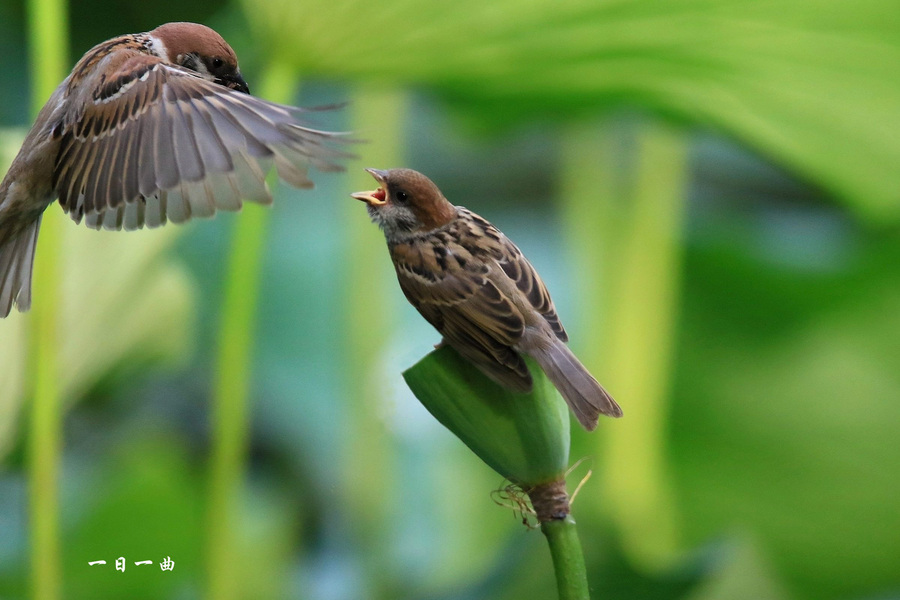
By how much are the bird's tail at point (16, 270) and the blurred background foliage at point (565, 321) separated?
0.22 m

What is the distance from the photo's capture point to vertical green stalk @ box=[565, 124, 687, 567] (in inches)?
46.8

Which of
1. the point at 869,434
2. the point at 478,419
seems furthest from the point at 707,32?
the point at 869,434

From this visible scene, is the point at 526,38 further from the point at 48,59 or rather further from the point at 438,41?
the point at 48,59

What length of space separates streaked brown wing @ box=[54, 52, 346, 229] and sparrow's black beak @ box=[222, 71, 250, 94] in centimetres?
2

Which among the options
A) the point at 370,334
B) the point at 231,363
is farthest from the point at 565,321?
the point at 231,363

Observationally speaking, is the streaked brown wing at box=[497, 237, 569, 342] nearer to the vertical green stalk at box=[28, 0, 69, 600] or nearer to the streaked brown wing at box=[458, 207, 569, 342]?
the streaked brown wing at box=[458, 207, 569, 342]

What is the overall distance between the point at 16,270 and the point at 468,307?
0.90ft

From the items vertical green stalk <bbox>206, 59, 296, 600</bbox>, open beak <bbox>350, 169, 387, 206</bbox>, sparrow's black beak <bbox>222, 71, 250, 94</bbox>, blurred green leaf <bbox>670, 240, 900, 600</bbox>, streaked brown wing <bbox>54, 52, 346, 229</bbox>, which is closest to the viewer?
streaked brown wing <bbox>54, 52, 346, 229</bbox>

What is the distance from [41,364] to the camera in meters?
0.65

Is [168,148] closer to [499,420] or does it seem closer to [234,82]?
[234,82]

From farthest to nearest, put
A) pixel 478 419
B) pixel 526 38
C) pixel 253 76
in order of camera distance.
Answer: pixel 253 76 → pixel 526 38 → pixel 478 419

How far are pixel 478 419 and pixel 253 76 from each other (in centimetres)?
110

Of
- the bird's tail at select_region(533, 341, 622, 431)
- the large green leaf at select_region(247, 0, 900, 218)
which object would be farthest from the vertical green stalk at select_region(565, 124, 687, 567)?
the bird's tail at select_region(533, 341, 622, 431)

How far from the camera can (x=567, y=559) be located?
0.43m
